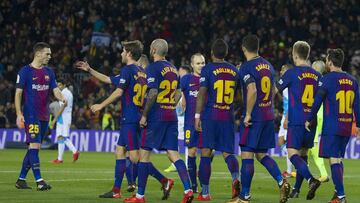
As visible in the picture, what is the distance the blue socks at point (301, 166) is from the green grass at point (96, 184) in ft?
2.31

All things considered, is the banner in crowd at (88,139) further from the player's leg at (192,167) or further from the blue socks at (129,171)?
the player's leg at (192,167)

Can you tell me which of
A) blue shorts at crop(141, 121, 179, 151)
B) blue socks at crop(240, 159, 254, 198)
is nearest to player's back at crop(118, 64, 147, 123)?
blue shorts at crop(141, 121, 179, 151)

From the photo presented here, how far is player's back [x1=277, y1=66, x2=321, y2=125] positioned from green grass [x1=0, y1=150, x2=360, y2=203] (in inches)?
57.4

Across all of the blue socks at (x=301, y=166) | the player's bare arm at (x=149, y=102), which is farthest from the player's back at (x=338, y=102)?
the player's bare arm at (x=149, y=102)

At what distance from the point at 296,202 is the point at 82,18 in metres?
26.6

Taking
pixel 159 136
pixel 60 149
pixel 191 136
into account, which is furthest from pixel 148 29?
pixel 159 136

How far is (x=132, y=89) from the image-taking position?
51.6 ft

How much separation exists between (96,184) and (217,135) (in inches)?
164

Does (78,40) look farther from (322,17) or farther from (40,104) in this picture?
(40,104)

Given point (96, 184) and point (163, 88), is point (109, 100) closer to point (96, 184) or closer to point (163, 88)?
point (163, 88)

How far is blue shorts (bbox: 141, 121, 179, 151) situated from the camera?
15.0m

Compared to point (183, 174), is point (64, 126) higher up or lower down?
higher up

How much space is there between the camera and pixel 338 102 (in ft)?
49.3

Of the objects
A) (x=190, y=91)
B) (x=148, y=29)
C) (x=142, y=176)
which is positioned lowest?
(x=142, y=176)
